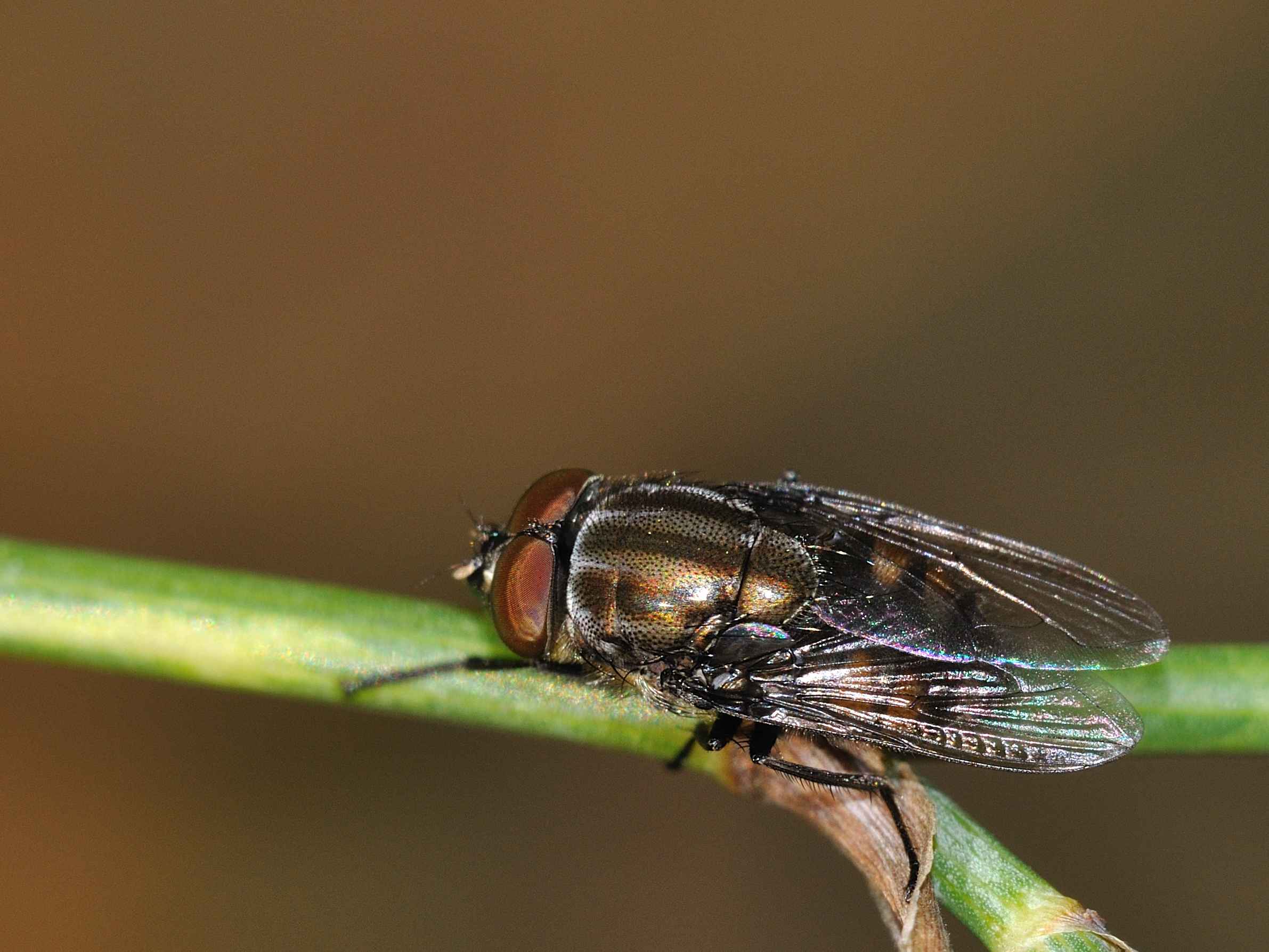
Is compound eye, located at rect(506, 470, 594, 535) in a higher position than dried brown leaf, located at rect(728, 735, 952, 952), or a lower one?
higher

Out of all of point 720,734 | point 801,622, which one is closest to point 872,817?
point 720,734

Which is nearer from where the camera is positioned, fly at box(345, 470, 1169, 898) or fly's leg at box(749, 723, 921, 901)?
fly's leg at box(749, 723, 921, 901)

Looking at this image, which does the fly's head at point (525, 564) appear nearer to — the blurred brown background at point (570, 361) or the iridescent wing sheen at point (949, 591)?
the iridescent wing sheen at point (949, 591)

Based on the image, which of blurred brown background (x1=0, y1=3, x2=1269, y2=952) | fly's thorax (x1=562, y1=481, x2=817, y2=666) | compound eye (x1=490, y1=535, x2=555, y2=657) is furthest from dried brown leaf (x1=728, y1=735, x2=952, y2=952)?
blurred brown background (x1=0, y1=3, x2=1269, y2=952)

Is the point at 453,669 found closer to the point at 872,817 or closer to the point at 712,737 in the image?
the point at 712,737

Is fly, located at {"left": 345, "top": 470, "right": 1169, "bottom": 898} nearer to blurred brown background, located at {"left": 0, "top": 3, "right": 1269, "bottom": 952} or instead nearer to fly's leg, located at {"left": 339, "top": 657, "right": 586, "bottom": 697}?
fly's leg, located at {"left": 339, "top": 657, "right": 586, "bottom": 697}

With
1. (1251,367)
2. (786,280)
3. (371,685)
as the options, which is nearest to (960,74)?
(786,280)

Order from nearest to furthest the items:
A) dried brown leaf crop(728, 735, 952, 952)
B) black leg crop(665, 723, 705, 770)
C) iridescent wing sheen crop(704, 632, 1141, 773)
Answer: dried brown leaf crop(728, 735, 952, 952) < black leg crop(665, 723, 705, 770) < iridescent wing sheen crop(704, 632, 1141, 773)

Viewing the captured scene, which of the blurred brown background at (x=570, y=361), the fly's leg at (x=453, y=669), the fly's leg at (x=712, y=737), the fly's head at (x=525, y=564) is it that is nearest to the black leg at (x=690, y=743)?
the fly's leg at (x=712, y=737)
